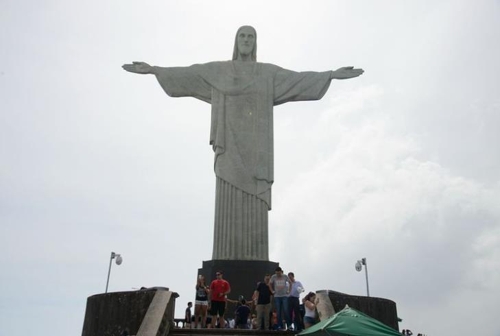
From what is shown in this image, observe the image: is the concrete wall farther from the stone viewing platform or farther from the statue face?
the statue face

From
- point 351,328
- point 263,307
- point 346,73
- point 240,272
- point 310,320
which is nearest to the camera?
point 351,328

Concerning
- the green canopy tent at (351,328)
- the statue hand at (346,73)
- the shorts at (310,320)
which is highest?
the statue hand at (346,73)

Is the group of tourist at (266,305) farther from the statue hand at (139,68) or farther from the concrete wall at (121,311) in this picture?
the statue hand at (139,68)

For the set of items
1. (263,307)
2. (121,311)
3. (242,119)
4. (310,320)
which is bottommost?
(310,320)

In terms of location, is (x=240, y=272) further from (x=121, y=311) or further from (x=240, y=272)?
(x=121, y=311)

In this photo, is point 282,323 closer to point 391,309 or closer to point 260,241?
point 391,309

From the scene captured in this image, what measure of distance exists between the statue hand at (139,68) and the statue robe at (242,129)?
25cm

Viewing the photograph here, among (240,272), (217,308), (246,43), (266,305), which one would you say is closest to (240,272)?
(240,272)

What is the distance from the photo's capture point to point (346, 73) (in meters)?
16.7

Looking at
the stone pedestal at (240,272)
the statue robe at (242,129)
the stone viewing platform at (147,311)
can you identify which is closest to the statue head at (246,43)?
the statue robe at (242,129)

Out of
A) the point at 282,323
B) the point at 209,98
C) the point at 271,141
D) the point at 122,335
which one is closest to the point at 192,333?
the point at 122,335

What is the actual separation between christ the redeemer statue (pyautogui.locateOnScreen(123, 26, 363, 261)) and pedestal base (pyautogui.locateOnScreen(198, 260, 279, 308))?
37 centimetres

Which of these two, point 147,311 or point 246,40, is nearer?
point 147,311

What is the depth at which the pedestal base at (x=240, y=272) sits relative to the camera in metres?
13.6
